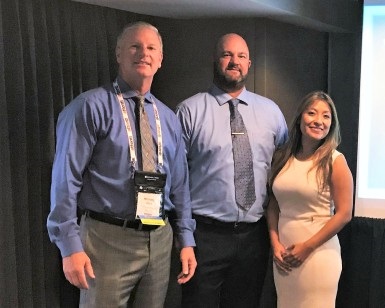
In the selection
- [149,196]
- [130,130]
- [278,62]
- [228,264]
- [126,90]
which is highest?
[278,62]

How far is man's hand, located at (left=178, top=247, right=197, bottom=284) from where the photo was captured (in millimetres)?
2320

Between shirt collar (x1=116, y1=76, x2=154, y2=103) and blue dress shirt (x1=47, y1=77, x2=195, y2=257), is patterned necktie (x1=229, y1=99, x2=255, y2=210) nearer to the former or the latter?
blue dress shirt (x1=47, y1=77, x2=195, y2=257)

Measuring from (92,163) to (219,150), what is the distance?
0.65 m

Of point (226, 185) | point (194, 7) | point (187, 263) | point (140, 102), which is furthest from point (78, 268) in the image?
point (194, 7)

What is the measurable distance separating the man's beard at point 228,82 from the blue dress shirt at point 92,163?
49 centimetres

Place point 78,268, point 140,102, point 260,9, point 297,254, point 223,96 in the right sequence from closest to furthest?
point 78,268 < point 140,102 < point 297,254 < point 223,96 < point 260,9

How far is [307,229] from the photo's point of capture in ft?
8.20

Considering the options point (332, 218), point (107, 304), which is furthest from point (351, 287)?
point (107, 304)

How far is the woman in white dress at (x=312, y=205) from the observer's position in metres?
2.46

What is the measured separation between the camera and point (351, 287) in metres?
3.43

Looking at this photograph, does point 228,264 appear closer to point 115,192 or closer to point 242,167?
point 242,167

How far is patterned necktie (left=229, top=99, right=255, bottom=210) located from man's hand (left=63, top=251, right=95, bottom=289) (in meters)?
0.78

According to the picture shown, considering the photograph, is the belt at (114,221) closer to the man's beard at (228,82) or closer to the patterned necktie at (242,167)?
the patterned necktie at (242,167)

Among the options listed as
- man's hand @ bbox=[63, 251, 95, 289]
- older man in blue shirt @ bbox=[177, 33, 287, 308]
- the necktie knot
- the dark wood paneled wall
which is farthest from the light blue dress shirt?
man's hand @ bbox=[63, 251, 95, 289]
